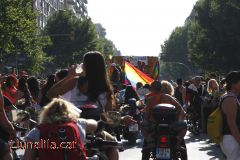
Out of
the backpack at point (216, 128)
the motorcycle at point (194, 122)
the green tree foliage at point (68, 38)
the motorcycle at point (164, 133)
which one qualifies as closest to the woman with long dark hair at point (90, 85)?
the backpack at point (216, 128)

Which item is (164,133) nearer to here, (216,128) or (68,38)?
(216,128)

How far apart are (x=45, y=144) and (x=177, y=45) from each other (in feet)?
362

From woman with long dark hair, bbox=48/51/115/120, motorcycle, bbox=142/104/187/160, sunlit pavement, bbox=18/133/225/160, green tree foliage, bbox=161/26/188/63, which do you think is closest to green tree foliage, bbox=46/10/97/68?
green tree foliage, bbox=161/26/188/63

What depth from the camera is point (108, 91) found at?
6.63 meters

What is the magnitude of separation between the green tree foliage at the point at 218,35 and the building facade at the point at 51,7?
44.0ft

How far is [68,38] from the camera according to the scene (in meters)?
73.8

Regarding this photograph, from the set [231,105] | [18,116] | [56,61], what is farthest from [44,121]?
[56,61]

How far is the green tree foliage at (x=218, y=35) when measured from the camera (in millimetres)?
47094

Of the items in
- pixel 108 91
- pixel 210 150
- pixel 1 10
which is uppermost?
pixel 1 10

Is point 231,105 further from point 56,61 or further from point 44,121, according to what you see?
point 56,61

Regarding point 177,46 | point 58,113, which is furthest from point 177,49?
point 58,113

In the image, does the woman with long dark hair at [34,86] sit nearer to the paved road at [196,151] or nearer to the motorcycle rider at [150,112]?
the paved road at [196,151]

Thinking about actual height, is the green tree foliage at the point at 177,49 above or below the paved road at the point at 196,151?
above

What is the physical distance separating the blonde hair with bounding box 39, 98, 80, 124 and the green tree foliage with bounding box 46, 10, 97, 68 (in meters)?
67.1
